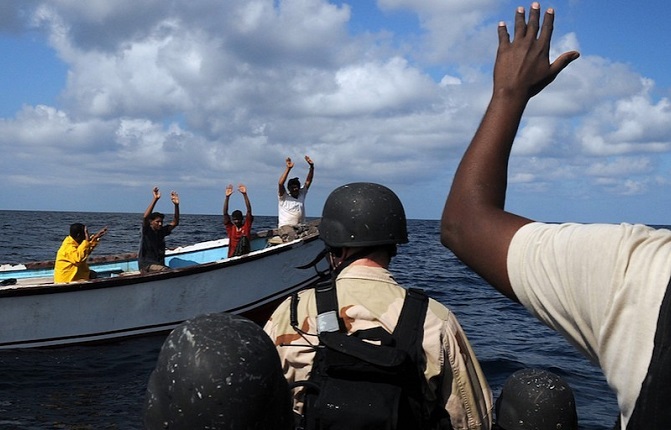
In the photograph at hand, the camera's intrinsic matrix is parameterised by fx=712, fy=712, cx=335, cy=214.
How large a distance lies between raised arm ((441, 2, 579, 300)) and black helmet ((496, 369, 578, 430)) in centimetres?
299

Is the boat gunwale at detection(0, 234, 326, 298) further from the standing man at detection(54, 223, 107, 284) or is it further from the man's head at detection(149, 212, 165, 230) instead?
the man's head at detection(149, 212, 165, 230)

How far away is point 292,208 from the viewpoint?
555 inches

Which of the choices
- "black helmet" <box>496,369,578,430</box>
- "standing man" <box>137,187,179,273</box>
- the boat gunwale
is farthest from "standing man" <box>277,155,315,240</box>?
"black helmet" <box>496,369,578,430</box>

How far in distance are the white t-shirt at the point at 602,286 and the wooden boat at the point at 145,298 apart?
9.79 metres

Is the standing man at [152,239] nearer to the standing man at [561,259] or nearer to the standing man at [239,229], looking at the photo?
the standing man at [239,229]

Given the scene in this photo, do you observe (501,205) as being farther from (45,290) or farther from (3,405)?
(45,290)

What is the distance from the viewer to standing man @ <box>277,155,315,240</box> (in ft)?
45.3

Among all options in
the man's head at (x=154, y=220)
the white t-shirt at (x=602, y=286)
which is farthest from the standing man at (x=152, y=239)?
the white t-shirt at (x=602, y=286)

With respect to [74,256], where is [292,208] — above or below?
above

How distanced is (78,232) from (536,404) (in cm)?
890

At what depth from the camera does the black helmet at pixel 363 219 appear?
3357mm

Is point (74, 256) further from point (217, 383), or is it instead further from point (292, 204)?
point (217, 383)

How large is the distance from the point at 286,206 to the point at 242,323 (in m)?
12.2

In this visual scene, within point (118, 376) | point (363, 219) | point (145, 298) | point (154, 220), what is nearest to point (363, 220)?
point (363, 219)
